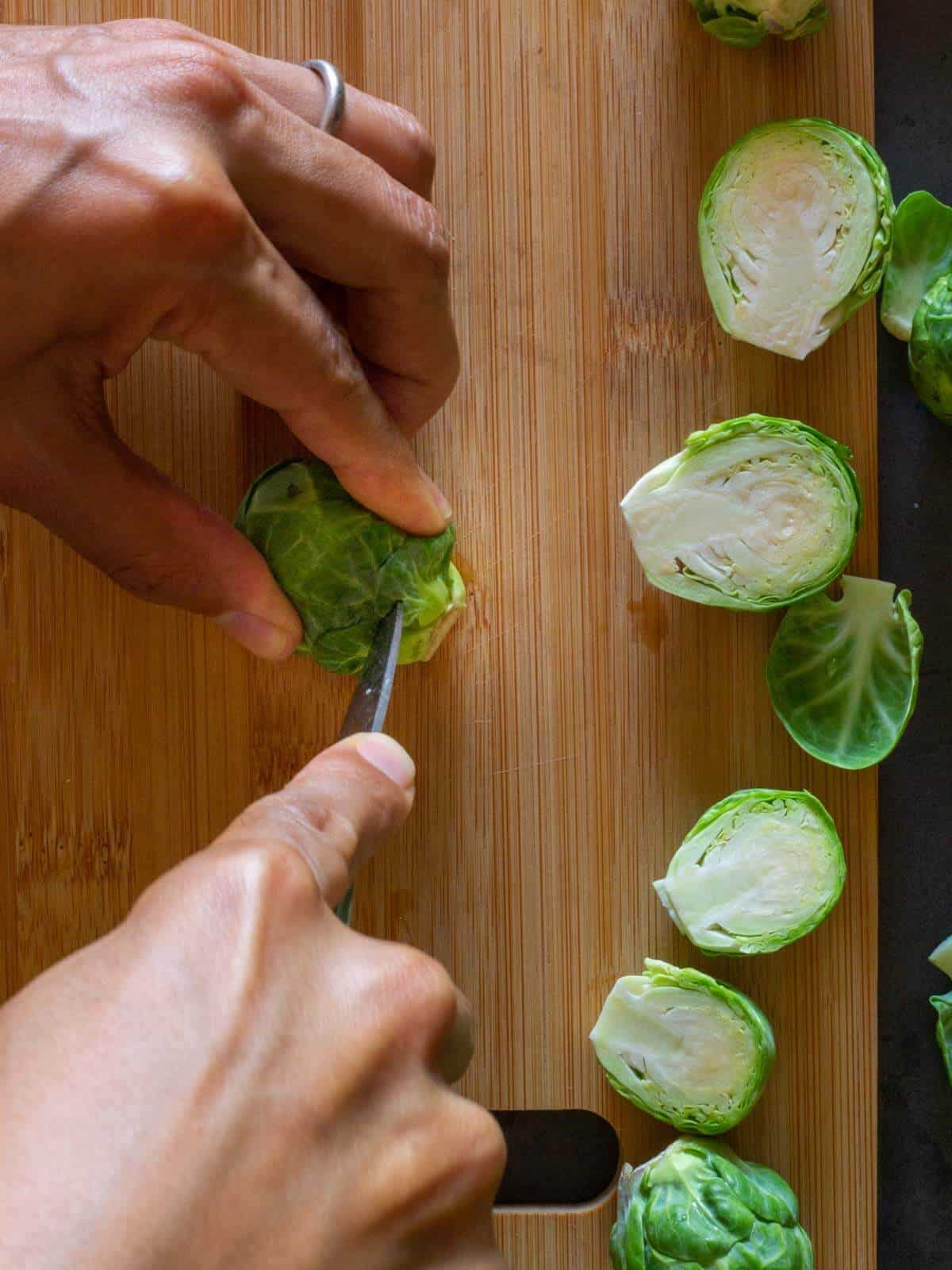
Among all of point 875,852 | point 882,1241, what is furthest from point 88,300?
point 882,1241

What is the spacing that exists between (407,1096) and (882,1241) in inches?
50.0

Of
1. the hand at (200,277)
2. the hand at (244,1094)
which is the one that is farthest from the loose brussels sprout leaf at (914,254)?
the hand at (244,1094)

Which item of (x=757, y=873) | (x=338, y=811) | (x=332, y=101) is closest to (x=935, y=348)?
(x=757, y=873)

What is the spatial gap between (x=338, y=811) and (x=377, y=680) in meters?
0.44

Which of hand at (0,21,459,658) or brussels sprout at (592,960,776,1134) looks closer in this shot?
hand at (0,21,459,658)

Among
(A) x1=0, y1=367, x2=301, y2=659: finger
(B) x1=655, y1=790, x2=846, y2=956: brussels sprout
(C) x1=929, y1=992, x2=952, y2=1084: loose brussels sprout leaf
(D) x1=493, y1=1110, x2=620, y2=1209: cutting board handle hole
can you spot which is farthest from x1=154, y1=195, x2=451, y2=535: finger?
(C) x1=929, y1=992, x2=952, y2=1084: loose brussels sprout leaf

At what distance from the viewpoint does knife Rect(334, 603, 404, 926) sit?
1568mm

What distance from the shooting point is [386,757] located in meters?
1.33

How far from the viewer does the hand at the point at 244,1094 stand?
0.87 m

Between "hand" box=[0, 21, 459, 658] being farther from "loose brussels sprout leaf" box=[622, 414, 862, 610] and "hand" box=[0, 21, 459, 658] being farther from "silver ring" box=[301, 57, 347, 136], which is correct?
"loose brussels sprout leaf" box=[622, 414, 862, 610]

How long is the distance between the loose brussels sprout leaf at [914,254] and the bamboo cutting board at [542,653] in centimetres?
8

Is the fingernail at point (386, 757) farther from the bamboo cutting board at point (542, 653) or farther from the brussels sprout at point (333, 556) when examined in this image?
the bamboo cutting board at point (542, 653)

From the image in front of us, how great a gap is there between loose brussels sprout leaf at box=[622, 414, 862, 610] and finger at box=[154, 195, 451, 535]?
39 centimetres

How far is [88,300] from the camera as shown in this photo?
4.37 feet
